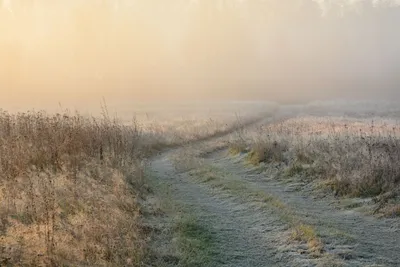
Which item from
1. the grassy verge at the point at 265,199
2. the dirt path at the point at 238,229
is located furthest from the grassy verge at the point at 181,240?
the grassy verge at the point at 265,199

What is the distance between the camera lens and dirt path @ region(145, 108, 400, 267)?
6.99 m

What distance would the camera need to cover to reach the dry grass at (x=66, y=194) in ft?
21.6

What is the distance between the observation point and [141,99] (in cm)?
8912

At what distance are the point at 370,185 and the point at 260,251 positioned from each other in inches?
185

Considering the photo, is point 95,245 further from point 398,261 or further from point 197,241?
point 398,261

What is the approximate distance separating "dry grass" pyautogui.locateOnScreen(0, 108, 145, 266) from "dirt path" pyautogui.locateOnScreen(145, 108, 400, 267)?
0.89m

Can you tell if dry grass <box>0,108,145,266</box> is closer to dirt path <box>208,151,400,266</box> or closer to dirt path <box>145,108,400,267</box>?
dirt path <box>145,108,400,267</box>

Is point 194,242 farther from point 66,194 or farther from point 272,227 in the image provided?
point 66,194

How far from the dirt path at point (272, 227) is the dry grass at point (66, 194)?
34.9 inches

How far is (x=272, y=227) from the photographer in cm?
848

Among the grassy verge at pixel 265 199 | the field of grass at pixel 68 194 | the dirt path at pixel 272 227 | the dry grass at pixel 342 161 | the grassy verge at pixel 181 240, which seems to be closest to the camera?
the field of grass at pixel 68 194

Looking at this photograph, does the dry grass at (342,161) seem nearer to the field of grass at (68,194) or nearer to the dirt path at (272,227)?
the dirt path at (272,227)

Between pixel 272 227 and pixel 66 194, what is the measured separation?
13.4ft

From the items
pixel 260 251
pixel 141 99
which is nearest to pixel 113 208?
pixel 260 251
